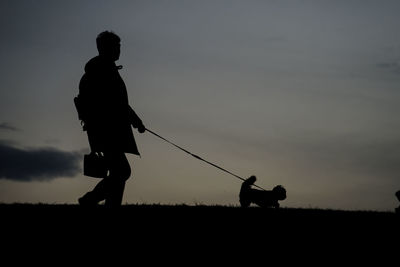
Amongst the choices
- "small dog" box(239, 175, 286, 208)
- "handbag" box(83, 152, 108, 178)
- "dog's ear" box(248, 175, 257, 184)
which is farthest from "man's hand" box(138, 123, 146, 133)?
"dog's ear" box(248, 175, 257, 184)

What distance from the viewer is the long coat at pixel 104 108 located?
283 inches

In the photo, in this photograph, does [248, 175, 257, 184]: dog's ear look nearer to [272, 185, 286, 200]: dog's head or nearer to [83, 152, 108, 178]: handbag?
[272, 185, 286, 200]: dog's head

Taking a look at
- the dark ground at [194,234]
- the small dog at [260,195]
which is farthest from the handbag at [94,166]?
the small dog at [260,195]

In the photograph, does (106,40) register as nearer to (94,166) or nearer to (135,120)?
(135,120)

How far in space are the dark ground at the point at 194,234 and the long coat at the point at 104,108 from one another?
3.18ft

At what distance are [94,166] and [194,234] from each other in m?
1.74

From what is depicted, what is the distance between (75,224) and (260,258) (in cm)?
282

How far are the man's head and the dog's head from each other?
630 centimetres

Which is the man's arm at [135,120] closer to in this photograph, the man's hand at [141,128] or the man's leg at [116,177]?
the man's hand at [141,128]

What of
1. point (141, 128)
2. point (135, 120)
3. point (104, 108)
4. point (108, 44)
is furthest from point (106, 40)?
point (141, 128)

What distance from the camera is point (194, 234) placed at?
21.5 ft

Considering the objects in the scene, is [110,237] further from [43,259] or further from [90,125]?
[90,125]

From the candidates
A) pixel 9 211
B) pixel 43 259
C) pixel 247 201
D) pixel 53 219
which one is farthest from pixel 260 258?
pixel 247 201

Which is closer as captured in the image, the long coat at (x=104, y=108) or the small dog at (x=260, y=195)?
the long coat at (x=104, y=108)
